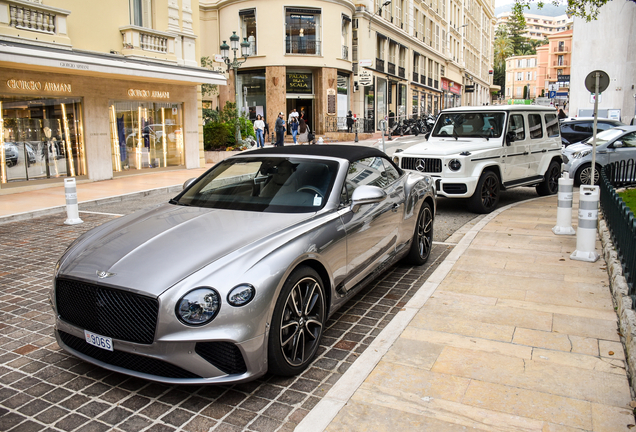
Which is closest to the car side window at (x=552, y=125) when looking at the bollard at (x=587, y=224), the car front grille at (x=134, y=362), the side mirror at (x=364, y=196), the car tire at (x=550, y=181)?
the car tire at (x=550, y=181)

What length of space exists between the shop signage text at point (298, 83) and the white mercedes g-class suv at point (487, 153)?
78.7 ft

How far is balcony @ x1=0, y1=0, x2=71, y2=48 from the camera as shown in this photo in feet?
42.7

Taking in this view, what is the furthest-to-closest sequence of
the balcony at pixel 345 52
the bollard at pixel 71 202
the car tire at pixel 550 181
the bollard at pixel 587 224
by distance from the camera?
the balcony at pixel 345 52 < the car tire at pixel 550 181 < the bollard at pixel 71 202 < the bollard at pixel 587 224

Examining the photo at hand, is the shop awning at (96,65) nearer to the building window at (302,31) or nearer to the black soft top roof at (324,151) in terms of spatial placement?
the black soft top roof at (324,151)

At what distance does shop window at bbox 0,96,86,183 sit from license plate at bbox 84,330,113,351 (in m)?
12.9

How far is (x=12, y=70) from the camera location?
45.0 ft

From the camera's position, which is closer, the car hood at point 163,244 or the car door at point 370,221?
the car hood at point 163,244

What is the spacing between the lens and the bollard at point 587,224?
20.4 feet

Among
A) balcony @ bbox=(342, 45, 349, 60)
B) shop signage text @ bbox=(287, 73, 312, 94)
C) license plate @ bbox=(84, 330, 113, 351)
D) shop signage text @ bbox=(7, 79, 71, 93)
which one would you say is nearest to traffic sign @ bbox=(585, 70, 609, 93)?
license plate @ bbox=(84, 330, 113, 351)

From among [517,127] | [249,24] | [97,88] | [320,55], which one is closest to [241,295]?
[517,127]

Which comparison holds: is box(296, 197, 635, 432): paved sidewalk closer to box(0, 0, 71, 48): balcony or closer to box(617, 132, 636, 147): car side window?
box(617, 132, 636, 147): car side window

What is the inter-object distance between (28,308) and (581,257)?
6.23 m

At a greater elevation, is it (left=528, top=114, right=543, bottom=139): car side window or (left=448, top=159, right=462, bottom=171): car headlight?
(left=528, top=114, right=543, bottom=139): car side window

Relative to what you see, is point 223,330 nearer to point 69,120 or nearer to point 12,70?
point 12,70
